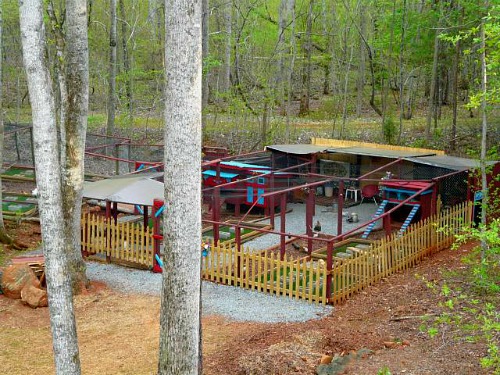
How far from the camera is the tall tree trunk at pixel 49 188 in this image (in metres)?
7.35

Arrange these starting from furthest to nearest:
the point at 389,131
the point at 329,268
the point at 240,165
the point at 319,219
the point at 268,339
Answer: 1. the point at 389,131
2. the point at 240,165
3. the point at 319,219
4. the point at 329,268
5. the point at 268,339

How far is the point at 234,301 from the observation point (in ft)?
40.5

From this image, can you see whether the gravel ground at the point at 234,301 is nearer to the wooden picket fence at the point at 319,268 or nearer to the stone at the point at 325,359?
the wooden picket fence at the point at 319,268

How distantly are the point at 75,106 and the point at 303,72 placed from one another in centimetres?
3128

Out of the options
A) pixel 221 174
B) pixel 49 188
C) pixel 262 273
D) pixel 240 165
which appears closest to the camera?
pixel 49 188

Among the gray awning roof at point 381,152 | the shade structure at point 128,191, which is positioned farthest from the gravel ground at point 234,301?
the gray awning roof at point 381,152

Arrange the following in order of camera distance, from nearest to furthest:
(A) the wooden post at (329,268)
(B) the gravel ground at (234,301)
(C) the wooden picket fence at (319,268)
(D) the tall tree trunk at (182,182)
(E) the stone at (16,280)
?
Answer: (D) the tall tree trunk at (182,182), (B) the gravel ground at (234,301), (A) the wooden post at (329,268), (C) the wooden picket fence at (319,268), (E) the stone at (16,280)

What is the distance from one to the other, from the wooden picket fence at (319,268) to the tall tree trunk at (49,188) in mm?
5470

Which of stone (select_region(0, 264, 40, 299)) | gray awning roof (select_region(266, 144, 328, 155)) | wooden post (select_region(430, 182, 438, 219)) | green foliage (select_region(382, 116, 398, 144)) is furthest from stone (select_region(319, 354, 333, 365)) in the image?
green foliage (select_region(382, 116, 398, 144))

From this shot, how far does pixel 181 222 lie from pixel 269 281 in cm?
660

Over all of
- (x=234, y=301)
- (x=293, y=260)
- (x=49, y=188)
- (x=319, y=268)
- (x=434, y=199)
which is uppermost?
(x=49, y=188)

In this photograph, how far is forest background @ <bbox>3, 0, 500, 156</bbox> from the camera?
1085 inches

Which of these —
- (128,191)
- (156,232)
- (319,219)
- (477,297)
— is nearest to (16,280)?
(156,232)

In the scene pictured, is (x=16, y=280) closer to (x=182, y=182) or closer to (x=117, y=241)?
(x=117, y=241)
